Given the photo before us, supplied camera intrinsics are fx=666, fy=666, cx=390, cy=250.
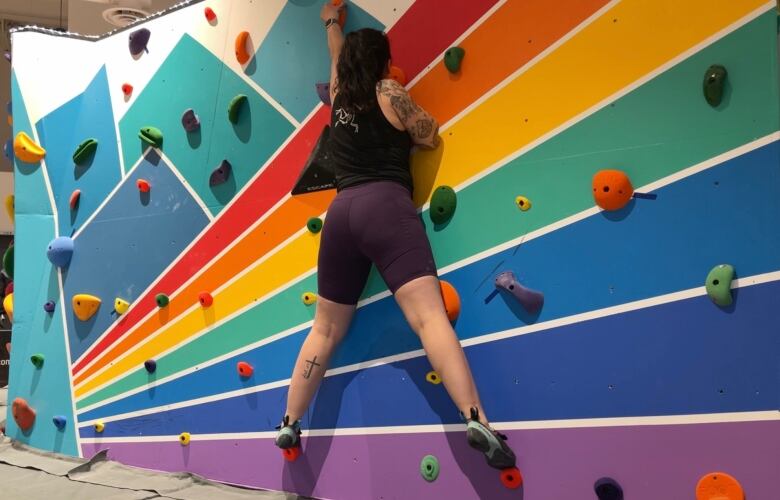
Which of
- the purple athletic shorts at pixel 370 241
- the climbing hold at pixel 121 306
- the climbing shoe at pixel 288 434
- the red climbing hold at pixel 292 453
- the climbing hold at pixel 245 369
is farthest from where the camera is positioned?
the climbing hold at pixel 121 306

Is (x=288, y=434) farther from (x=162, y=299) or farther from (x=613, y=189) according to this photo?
(x=613, y=189)

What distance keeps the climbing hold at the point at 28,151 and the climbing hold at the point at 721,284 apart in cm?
267

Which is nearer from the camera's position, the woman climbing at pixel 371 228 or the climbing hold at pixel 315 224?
the woman climbing at pixel 371 228

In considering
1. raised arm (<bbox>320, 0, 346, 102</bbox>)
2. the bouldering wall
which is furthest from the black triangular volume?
raised arm (<bbox>320, 0, 346, 102</bbox>)

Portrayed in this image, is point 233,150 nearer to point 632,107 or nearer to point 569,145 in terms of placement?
point 569,145

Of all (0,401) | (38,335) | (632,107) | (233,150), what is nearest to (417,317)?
(632,107)

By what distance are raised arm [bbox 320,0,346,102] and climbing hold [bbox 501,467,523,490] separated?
1223mm

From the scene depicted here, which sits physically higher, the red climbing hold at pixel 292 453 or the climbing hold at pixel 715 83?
the climbing hold at pixel 715 83

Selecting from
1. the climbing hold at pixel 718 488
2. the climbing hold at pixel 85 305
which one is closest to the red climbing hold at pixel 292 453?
the climbing hold at pixel 85 305

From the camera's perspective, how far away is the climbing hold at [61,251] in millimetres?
2789

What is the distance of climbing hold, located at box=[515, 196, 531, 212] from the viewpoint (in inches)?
72.1

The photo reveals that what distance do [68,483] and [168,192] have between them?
3.67 feet

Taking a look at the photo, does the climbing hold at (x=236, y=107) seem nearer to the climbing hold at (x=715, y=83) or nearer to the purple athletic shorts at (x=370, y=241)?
the purple athletic shorts at (x=370, y=241)

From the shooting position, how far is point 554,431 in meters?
1.76
